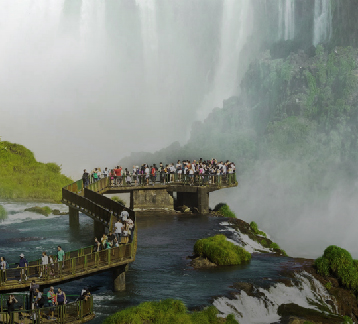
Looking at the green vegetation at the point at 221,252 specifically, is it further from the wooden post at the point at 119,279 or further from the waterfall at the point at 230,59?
the waterfall at the point at 230,59

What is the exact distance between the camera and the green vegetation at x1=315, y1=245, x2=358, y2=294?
37.3 metres

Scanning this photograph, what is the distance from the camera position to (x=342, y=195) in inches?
4528

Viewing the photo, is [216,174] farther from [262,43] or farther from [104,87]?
[262,43]

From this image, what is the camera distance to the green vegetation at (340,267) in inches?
1470

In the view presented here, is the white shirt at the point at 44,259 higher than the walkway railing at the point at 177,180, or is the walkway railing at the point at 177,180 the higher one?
the walkway railing at the point at 177,180

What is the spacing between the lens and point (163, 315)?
86.9ft

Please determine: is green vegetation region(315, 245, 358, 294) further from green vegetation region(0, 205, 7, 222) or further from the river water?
green vegetation region(0, 205, 7, 222)

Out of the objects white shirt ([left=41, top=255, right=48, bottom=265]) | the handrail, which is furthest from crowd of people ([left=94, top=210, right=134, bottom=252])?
the handrail

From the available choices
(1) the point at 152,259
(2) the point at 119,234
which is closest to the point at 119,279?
(2) the point at 119,234

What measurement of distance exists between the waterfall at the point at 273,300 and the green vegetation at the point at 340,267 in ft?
4.58

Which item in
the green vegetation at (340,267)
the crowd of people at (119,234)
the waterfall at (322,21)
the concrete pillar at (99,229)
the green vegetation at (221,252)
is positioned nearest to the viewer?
the crowd of people at (119,234)

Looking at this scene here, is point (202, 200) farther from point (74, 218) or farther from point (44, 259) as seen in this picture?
point (44, 259)

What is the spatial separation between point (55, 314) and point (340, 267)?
772 inches

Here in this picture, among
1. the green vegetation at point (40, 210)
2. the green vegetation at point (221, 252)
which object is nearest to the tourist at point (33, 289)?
the green vegetation at point (221, 252)
